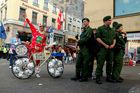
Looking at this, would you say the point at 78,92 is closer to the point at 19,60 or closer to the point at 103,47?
the point at 103,47

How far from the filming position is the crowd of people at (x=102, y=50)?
732 cm

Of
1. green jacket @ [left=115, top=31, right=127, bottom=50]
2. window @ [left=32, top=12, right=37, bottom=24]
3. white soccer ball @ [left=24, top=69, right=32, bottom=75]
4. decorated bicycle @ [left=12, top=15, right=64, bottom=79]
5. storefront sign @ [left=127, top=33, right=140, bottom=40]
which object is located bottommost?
white soccer ball @ [left=24, top=69, right=32, bottom=75]

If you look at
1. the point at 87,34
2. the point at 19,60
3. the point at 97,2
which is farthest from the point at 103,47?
the point at 97,2

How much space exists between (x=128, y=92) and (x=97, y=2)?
15408 millimetres

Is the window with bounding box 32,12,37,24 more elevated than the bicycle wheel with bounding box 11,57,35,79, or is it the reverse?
the window with bounding box 32,12,37,24

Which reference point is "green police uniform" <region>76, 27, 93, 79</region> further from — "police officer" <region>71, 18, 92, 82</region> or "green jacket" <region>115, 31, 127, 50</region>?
"green jacket" <region>115, 31, 127, 50</region>

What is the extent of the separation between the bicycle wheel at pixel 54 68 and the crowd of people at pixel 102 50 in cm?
76

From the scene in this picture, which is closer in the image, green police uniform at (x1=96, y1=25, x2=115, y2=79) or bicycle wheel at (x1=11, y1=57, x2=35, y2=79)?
green police uniform at (x1=96, y1=25, x2=115, y2=79)

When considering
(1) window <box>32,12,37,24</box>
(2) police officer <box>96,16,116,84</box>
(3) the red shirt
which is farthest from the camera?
(1) window <box>32,12,37,24</box>

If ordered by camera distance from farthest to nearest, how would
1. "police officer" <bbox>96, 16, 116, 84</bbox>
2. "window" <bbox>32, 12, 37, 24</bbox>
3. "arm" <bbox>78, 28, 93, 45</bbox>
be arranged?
1. "window" <bbox>32, 12, 37, 24</bbox>
2. "arm" <bbox>78, 28, 93, 45</bbox>
3. "police officer" <bbox>96, 16, 116, 84</bbox>

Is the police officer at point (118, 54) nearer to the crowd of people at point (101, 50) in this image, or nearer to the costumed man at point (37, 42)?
the crowd of people at point (101, 50)

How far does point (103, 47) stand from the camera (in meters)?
7.30

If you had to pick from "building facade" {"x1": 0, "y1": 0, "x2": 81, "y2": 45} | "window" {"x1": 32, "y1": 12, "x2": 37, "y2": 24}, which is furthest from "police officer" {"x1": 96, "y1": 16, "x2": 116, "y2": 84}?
"window" {"x1": 32, "y1": 12, "x2": 37, "y2": 24}

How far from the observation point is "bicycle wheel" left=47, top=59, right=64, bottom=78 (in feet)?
27.2
